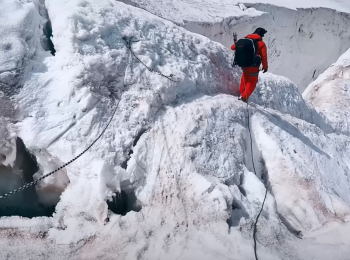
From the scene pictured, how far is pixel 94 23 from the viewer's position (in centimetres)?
450

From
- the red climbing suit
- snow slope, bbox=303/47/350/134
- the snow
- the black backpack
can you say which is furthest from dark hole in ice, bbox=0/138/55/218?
the snow

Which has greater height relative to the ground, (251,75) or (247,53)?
(247,53)

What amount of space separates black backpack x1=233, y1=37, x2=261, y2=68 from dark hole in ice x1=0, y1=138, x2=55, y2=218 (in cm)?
307

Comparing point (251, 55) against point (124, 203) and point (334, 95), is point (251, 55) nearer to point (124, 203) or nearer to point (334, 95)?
point (124, 203)

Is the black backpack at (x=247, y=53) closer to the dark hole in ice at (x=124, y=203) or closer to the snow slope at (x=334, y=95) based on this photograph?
the dark hole in ice at (x=124, y=203)

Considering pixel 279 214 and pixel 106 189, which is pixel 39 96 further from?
pixel 279 214

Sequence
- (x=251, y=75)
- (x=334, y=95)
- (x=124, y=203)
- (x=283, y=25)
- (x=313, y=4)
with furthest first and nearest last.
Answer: (x=313, y=4), (x=283, y=25), (x=334, y=95), (x=251, y=75), (x=124, y=203)

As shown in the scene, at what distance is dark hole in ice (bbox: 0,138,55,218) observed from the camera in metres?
3.82

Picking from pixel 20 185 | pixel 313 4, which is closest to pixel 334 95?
pixel 313 4

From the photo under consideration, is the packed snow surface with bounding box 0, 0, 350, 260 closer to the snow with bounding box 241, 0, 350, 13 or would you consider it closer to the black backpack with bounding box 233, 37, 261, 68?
the black backpack with bounding box 233, 37, 261, 68

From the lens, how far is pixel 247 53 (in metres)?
Answer: 4.72

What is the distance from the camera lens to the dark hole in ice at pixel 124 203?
12.1 ft

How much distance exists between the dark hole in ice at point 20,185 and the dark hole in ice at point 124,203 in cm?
76

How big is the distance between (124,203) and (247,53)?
2682mm
